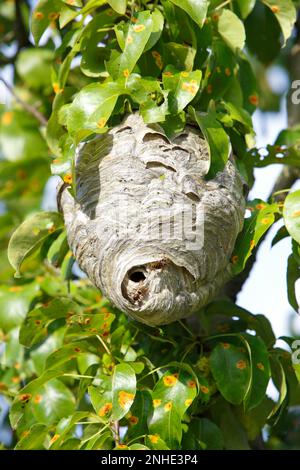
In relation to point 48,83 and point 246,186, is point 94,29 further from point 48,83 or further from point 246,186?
point 48,83

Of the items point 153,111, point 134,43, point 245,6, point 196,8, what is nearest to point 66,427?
point 153,111

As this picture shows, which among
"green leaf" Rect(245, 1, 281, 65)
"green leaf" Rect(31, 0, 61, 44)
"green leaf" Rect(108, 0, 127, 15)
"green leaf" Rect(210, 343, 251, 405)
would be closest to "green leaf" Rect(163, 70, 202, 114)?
"green leaf" Rect(108, 0, 127, 15)

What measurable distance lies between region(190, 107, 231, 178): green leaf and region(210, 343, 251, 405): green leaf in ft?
1.66

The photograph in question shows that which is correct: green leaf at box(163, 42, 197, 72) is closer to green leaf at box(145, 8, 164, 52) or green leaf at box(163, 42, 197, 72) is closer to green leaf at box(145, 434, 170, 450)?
green leaf at box(145, 8, 164, 52)

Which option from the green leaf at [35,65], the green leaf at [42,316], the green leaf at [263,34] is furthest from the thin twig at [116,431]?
the green leaf at [35,65]

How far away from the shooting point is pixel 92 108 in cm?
242

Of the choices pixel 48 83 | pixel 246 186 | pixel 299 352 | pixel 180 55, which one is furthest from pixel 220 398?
pixel 48 83

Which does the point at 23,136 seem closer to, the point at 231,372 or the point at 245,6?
the point at 245,6

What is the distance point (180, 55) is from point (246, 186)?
16.3 inches

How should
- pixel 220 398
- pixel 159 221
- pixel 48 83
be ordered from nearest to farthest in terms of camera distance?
pixel 159 221
pixel 220 398
pixel 48 83

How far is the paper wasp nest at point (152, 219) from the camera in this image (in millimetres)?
2344

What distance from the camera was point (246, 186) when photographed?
2656mm

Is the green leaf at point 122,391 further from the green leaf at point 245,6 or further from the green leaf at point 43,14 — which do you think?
the green leaf at point 245,6

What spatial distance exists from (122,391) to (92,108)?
2.40 ft
